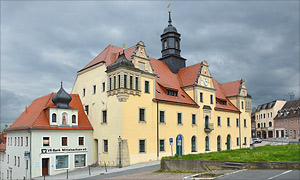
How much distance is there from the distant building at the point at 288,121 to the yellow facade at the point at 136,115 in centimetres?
3847

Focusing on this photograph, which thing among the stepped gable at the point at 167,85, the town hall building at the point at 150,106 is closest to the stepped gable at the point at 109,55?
the town hall building at the point at 150,106

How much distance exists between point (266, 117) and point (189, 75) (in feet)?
178

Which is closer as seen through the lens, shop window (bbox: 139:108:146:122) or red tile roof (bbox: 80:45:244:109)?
shop window (bbox: 139:108:146:122)

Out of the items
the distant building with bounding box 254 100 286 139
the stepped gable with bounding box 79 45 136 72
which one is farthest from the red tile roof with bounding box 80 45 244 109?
the distant building with bounding box 254 100 286 139

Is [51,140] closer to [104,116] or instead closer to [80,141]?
[80,141]

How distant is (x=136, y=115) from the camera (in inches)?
1308

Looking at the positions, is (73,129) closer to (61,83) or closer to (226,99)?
(61,83)

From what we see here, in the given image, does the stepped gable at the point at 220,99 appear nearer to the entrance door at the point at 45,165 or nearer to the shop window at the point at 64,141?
the shop window at the point at 64,141

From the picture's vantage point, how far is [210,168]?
20953 mm

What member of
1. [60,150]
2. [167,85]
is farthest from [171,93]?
[60,150]

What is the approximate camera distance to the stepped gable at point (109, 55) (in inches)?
1419

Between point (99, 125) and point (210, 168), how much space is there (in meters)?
17.7

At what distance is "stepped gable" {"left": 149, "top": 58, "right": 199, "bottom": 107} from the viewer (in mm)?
37719

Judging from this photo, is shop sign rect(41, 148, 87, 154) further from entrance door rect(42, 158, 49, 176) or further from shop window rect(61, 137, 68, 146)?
entrance door rect(42, 158, 49, 176)
